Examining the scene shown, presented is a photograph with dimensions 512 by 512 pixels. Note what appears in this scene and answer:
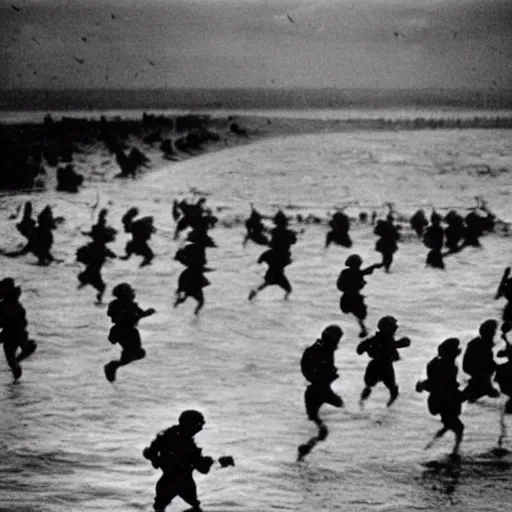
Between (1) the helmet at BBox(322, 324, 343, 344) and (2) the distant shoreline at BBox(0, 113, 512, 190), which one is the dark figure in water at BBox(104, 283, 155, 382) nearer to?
(1) the helmet at BBox(322, 324, 343, 344)

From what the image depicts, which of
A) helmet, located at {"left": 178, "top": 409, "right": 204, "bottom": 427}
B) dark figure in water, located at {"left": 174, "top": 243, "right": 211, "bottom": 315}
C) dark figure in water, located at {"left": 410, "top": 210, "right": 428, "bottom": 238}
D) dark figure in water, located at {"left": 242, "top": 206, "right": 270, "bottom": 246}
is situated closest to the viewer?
helmet, located at {"left": 178, "top": 409, "right": 204, "bottom": 427}

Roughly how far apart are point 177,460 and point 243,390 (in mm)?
2986

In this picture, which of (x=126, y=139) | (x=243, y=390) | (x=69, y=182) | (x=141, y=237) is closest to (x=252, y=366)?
(x=243, y=390)

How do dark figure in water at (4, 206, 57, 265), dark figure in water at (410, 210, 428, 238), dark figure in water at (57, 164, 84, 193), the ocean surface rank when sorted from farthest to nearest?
dark figure in water at (57, 164, 84, 193) < dark figure in water at (410, 210, 428, 238) < dark figure in water at (4, 206, 57, 265) < the ocean surface

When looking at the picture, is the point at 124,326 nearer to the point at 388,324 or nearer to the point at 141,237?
the point at 388,324

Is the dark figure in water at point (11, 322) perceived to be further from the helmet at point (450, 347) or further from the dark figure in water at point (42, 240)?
the dark figure in water at point (42, 240)

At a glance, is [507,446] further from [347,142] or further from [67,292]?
[347,142]

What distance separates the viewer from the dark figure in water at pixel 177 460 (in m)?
5.30

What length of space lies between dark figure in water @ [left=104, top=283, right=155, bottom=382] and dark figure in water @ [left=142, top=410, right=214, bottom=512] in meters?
3.07

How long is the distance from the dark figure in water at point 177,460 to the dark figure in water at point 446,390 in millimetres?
2561

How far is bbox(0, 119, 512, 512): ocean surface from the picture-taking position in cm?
600

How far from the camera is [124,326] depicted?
843cm

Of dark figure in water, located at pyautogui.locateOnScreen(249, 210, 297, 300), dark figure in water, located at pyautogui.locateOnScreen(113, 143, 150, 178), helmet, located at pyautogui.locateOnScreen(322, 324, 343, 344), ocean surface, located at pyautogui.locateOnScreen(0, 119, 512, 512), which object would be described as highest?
dark figure in water, located at pyautogui.locateOnScreen(113, 143, 150, 178)

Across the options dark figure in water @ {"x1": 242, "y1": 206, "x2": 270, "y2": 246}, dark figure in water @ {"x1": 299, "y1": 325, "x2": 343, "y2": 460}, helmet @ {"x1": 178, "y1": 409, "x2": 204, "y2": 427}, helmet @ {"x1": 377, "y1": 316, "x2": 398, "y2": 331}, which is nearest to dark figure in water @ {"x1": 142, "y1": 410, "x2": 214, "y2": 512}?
helmet @ {"x1": 178, "y1": 409, "x2": 204, "y2": 427}
